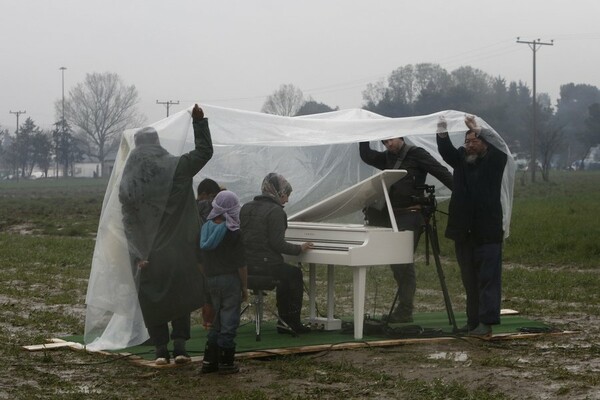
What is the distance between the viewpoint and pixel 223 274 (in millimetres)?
9266

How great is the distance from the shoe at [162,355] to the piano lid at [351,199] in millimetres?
2757

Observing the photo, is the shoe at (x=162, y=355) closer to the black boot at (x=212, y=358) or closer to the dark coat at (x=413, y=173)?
the black boot at (x=212, y=358)

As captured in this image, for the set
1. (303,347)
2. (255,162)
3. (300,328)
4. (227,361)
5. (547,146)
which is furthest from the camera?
(547,146)

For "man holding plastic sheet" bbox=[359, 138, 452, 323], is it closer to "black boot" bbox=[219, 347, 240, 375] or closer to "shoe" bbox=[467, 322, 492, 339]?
"shoe" bbox=[467, 322, 492, 339]

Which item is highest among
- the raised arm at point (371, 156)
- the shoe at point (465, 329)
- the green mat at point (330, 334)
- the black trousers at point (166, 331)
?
the raised arm at point (371, 156)

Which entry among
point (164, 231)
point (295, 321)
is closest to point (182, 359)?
point (164, 231)

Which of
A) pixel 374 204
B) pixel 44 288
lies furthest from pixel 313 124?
pixel 44 288

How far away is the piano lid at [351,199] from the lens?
36.4ft

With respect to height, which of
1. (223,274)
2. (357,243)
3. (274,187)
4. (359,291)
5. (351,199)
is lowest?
(359,291)

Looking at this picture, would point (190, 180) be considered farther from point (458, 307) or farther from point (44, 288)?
point (44, 288)

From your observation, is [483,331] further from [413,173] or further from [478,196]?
[413,173]

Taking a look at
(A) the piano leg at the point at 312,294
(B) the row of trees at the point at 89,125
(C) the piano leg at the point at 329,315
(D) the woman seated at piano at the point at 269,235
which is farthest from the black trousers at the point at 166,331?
(B) the row of trees at the point at 89,125

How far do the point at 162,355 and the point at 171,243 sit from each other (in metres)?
0.94

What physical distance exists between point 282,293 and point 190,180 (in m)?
1.90
